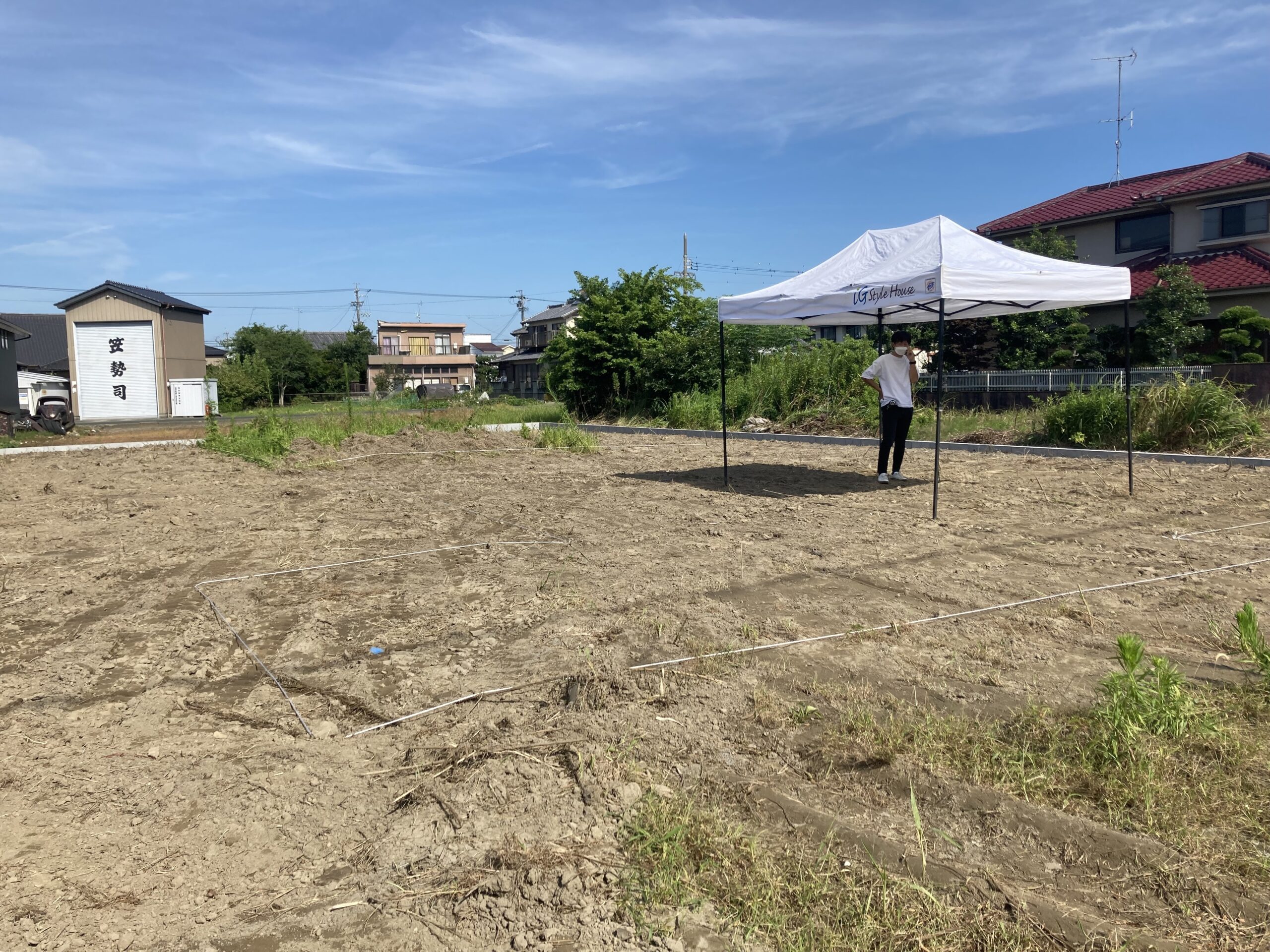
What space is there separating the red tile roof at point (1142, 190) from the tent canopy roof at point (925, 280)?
19.8m

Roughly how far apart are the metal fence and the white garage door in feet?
112

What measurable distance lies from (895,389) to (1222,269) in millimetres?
19582

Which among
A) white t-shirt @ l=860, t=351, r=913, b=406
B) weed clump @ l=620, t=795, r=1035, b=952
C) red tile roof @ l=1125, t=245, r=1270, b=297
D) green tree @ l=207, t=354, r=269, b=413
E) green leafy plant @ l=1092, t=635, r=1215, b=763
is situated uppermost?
red tile roof @ l=1125, t=245, r=1270, b=297

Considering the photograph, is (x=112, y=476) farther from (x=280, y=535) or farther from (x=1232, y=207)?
(x=1232, y=207)

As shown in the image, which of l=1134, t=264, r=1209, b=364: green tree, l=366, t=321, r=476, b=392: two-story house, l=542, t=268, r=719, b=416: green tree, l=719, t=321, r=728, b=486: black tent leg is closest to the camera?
l=719, t=321, r=728, b=486: black tent leg

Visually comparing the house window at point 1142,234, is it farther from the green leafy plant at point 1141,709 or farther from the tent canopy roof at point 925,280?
the green leafy plant at point 1141,709

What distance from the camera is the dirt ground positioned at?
7.25ft

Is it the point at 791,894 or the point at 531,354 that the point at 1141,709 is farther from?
the point at 531,354

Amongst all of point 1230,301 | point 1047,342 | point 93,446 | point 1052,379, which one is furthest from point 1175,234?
point 93,446

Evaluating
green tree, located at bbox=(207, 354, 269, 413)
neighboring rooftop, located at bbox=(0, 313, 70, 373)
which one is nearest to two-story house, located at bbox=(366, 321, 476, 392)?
neighboring rooftop, located at bbox=(0, 313, 70, 373)

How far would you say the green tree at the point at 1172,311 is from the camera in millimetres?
20828

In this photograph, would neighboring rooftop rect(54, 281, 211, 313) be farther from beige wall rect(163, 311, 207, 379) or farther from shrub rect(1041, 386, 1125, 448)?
shrub rect(1041, 386, 1125, 448)

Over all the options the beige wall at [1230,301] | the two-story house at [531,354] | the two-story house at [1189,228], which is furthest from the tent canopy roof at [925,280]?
the two-story house at [531,354]

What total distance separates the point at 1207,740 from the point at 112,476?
37.3 ft
